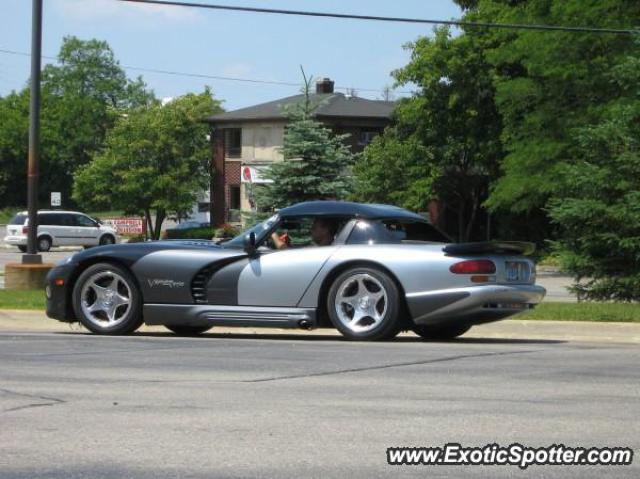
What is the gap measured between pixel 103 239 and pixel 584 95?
81.0 ft

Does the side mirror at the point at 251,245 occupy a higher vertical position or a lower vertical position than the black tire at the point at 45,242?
higher

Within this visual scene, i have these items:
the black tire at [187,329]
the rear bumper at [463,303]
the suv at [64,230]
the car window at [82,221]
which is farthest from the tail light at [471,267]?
the car window at [82,221]

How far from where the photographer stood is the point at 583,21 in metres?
38.3

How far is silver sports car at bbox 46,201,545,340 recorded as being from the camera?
1202 centimetres

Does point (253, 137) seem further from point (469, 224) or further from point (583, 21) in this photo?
point (583, 21)

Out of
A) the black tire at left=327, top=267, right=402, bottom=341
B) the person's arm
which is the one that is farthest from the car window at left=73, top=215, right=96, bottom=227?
the black tire at left=327, top=267, right=402, bottom=341

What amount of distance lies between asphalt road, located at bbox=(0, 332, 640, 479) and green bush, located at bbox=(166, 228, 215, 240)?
174 ft

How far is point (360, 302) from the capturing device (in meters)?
12.1

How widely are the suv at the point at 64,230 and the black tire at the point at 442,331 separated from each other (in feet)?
137

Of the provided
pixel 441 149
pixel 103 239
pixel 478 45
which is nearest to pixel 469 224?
pixel 441 149

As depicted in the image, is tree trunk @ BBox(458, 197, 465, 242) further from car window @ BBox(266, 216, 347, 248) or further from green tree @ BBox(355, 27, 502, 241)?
car window @ BBox(266, 216, 347, 248)

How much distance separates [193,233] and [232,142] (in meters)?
10.7

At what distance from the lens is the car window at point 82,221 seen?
5538cm

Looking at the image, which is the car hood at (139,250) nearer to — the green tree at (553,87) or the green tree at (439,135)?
the green tree at (553,87)
